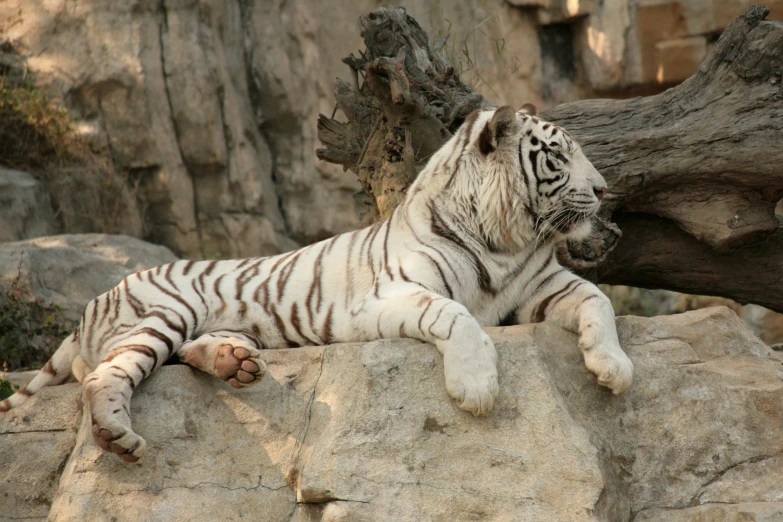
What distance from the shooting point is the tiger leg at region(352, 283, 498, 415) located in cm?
263

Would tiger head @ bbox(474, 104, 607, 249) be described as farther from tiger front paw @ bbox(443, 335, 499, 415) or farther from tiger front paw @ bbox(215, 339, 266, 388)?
tiger front paw @ bbox(215, 339, 266, 388)

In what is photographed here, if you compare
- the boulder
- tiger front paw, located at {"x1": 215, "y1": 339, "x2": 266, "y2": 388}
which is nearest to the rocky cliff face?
the boulder

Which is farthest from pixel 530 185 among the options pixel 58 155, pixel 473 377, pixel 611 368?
pixel 58 155

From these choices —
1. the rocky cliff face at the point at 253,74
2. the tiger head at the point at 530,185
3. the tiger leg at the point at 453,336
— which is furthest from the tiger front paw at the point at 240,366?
the rocky cliff face at the point at 253,74

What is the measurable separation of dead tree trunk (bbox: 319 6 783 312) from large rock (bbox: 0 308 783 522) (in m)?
1.20

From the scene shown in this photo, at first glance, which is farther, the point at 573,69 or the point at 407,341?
the point at 573,69

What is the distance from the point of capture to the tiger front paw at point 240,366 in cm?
295

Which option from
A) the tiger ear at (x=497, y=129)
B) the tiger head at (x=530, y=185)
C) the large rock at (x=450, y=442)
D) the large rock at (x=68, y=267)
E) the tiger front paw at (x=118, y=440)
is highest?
the tiger ear at (x=497, y=129)

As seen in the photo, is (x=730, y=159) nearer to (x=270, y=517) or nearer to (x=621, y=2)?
(x=270, y=517)

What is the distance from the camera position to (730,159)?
4.06 metres

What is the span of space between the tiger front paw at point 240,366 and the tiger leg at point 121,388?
33 centimetres

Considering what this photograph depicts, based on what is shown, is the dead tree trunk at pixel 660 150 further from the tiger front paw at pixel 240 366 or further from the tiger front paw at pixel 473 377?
the tiger front paw at pixel 240 366

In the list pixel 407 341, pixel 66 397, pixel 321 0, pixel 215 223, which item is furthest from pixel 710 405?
pixel 321 0

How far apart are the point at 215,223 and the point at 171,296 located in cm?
520
